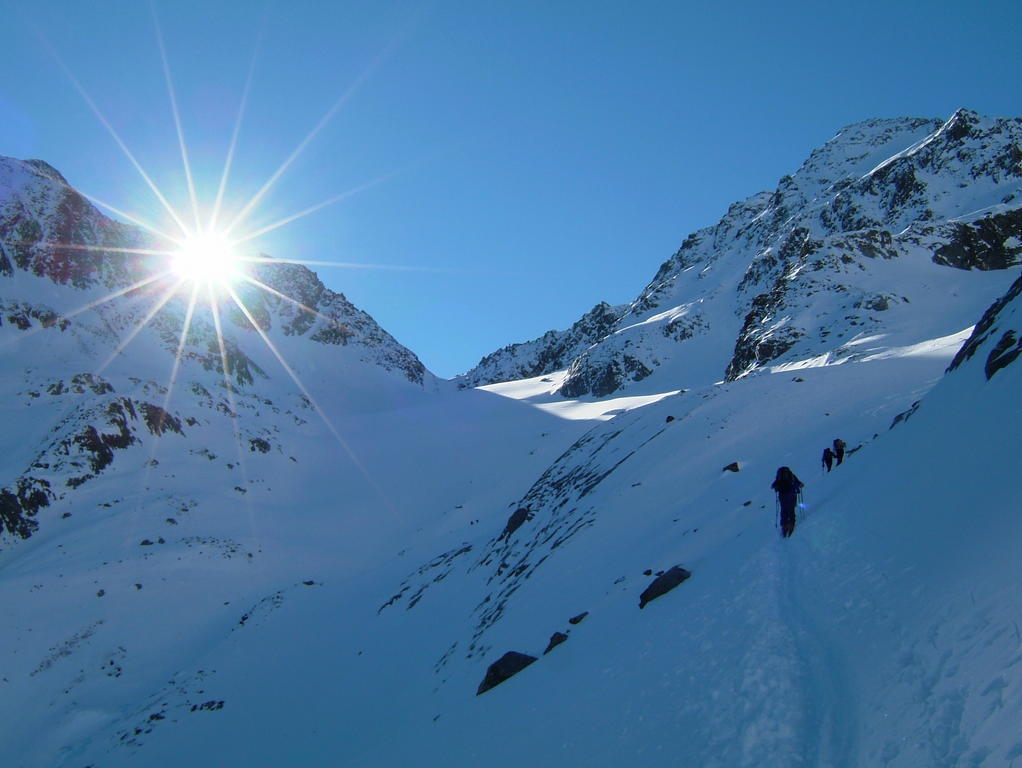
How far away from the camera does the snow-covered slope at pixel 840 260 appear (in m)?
46.4

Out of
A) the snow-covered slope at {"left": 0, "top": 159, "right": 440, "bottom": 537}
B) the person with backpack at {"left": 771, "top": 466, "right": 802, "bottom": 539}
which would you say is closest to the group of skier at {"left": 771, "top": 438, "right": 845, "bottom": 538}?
the person with backpack at {"left": 771, "top": 466, "right": 802, "bottom": 539}

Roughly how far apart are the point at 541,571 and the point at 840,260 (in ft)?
153

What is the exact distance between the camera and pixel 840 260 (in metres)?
52.7

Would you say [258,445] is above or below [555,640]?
above

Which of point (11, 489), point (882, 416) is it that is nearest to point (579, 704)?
point (882, 416)

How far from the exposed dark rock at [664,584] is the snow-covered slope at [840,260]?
28.7m

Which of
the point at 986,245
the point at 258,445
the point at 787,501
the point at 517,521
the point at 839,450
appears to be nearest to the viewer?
the point at 787,501

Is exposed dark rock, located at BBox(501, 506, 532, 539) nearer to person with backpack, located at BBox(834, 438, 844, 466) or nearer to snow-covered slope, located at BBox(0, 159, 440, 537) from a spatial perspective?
person with backpack, located at BBox(834, 438, 844, 466)

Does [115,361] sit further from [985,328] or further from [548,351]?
[548,351]

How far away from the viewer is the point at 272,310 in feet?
345

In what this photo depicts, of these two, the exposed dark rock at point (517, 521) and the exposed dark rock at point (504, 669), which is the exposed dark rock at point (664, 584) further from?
the exposed dark rock at point (517, 521)

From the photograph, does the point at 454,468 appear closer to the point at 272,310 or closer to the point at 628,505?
the point at 628,505

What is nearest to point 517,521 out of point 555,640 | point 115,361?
point 555,640

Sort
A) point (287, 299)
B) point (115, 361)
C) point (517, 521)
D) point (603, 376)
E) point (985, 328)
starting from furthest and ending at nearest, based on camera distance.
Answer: point (287, 299) → point (603, 376) → point (115, 361) → point (517, 521) → point (985, 328)
